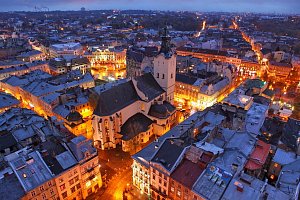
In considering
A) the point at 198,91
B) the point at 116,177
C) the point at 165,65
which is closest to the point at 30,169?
the point at 116,177

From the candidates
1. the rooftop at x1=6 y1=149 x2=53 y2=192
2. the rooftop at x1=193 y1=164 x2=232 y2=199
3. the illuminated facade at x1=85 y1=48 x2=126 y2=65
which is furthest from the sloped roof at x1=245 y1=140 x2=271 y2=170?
the illuminated facade at x1=85 y1=48 x2=126 y2=65

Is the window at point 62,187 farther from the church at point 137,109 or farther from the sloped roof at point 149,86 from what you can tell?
the sloped roof at point 149,86

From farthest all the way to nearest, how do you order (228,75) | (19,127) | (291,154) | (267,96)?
1. (228,75)
2. (267,96)
3. (19,127)
4. (291,154)

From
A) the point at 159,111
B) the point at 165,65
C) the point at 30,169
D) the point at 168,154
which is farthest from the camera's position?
the point at 165,65

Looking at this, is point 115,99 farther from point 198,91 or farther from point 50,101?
point 198,91

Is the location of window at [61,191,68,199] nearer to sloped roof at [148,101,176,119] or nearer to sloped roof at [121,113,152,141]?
sloped roof at [121,113,152,141]

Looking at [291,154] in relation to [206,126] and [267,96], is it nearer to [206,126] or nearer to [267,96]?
[206,126]

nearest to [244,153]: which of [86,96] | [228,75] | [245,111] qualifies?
[245,111]
